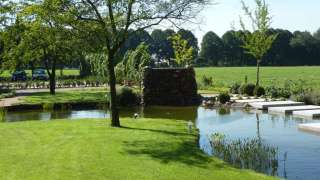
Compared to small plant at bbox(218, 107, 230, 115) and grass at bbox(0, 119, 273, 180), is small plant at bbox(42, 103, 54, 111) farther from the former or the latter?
grass at bbox(0, 119, 273, 180)

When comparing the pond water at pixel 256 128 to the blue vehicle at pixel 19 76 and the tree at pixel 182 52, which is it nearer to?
the tree at pixel 182 52

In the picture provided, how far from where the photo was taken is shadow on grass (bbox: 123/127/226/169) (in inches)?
542

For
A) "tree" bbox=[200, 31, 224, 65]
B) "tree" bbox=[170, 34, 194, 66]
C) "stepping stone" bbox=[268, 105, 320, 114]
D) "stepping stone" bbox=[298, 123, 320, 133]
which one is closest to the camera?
"stepping stone" bbox=[298, 123, 320, 133]

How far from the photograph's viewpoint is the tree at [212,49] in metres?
148

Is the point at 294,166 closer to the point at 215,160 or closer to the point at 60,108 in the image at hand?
the point at 215,160

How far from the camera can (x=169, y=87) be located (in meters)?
35.9

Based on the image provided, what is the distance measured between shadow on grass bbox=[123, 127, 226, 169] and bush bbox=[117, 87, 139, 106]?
58.2 ft

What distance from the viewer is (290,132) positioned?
21.2 metres

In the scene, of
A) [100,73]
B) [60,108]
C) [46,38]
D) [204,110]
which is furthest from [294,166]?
[100,73]

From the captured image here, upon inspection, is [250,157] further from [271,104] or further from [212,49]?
[212,49]

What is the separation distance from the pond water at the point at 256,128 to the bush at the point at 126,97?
2008 millimetres

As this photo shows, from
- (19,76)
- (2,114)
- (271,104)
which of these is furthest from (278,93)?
(19,76)

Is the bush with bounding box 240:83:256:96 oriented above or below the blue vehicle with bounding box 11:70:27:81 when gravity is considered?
below

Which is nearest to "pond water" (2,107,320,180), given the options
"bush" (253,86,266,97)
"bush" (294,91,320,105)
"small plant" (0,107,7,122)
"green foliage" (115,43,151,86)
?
"small plant" (0,107,7,122)
